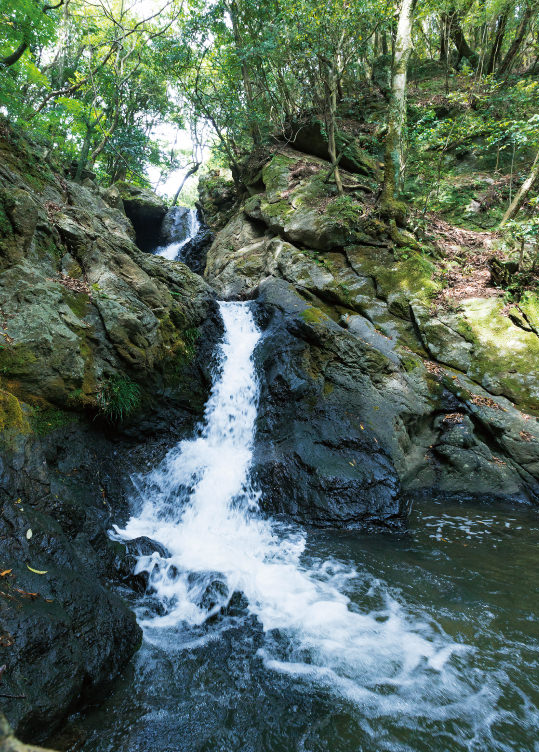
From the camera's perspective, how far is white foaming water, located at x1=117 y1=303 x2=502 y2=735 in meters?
3.22

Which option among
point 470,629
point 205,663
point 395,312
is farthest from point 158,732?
point 395,312

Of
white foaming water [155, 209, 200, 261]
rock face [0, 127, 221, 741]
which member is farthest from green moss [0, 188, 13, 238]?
white foaming water [155, 209, 200, 261]

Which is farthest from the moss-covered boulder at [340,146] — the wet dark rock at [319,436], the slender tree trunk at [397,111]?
the wet dark rock at [319,436]

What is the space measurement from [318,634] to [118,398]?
4.34 m

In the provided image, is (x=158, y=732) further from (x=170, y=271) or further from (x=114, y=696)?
(x=170, y=271)

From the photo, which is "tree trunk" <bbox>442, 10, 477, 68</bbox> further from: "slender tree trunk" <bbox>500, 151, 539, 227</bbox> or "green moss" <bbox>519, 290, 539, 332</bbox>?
"green moss" <bbox>519, 290, 539, 332</bbox>

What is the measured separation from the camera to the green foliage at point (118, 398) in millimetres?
5633

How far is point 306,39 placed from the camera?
36.0 ft

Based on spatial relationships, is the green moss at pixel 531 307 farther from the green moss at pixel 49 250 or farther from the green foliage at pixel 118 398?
the green moss at pixel 49 250

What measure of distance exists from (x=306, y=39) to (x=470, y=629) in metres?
15.0

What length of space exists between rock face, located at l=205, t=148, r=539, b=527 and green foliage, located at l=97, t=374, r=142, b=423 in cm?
256

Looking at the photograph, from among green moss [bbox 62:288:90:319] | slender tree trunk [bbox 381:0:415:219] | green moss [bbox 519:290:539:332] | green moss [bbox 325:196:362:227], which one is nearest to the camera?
green moss [bbox 62:288:90:319]

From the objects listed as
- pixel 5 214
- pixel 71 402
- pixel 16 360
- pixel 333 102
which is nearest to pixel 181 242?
pixel 333 102

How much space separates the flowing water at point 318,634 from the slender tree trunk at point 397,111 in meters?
9.82
